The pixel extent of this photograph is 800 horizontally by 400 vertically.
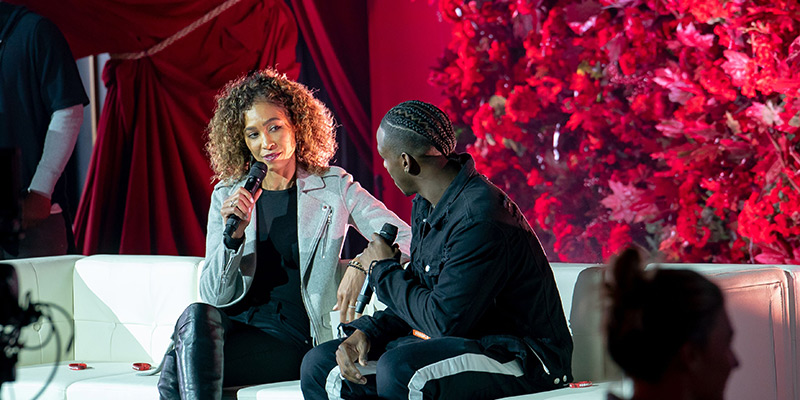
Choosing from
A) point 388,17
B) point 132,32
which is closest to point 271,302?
point 132,32

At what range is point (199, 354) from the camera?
2.43 meters

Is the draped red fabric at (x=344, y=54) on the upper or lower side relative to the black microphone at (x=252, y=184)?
upper

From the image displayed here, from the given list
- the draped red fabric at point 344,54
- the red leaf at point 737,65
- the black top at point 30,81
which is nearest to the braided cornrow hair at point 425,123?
the red leaf at point 737,65

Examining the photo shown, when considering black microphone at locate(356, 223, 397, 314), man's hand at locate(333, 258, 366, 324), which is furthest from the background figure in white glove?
black microphone at locate(356, 223, 397, 314)

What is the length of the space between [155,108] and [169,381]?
6.35 feet

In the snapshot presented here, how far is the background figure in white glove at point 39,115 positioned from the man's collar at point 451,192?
2170 mm

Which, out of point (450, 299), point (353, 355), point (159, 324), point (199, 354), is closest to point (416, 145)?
point (450, 299)

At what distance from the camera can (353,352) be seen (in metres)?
2.14

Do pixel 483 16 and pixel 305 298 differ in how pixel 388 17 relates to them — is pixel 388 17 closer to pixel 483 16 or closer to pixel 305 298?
pixel 483 16

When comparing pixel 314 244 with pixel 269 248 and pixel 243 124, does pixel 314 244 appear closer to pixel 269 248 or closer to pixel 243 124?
pixel 269 248

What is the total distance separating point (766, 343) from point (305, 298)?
1260 mm

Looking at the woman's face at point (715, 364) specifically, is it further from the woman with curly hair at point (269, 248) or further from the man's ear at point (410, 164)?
the woman with curly hair at point (269, 248)

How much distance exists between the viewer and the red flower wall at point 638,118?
298 centimetres

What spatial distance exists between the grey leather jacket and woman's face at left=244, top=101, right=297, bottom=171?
0.10 meters
